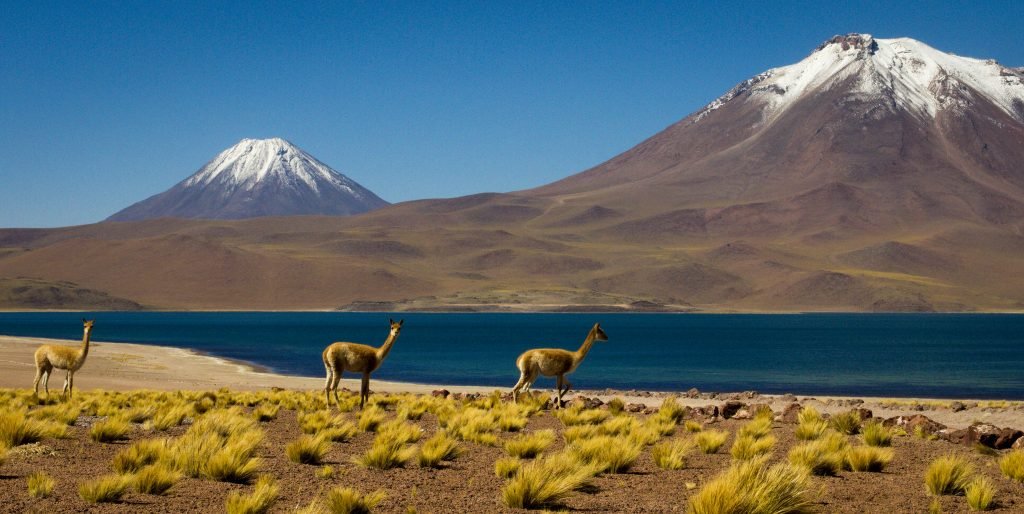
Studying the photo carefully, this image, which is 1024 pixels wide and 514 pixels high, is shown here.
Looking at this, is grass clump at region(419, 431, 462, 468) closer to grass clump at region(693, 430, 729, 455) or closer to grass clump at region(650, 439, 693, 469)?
grass clump at region(650, 439, 693, 469)

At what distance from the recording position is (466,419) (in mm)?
→ 14867

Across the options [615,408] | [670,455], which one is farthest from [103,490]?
[615,408]

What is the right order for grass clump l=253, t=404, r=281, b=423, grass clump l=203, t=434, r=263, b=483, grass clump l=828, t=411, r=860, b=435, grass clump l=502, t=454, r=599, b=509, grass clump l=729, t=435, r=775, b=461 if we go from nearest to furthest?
grass clump l=502, t=454, r=599, b=509 → grass clump l=203, t=434, r=263, b=483 → grass clump l=729, t=435, r=775, b=461 → grass clump l=828, t=411, r=860, b=435 → grass clump l=253, t=404, r=281, b=423

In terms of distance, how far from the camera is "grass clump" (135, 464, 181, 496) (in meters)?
9.08

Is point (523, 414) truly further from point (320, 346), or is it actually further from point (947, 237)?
point (947, 237)

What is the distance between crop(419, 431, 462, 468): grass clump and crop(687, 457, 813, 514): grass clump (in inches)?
141

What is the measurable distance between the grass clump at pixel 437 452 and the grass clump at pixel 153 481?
2.81 m

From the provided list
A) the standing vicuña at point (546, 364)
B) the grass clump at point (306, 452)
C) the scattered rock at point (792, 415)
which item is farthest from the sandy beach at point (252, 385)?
the grass clump at point (306, 452)

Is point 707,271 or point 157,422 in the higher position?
point 707,271

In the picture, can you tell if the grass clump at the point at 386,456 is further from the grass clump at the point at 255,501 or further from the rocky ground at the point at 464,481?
the grass clump at the point at 255,501

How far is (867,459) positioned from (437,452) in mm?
4760

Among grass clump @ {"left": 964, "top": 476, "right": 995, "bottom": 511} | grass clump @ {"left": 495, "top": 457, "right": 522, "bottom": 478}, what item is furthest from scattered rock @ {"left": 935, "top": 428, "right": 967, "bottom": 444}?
grass clump @ {"left": 495, "top": 457, "right": 522, "bottom": 478}

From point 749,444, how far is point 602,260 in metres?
177

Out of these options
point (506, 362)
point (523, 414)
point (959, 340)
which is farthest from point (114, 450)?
point (959, 340)
